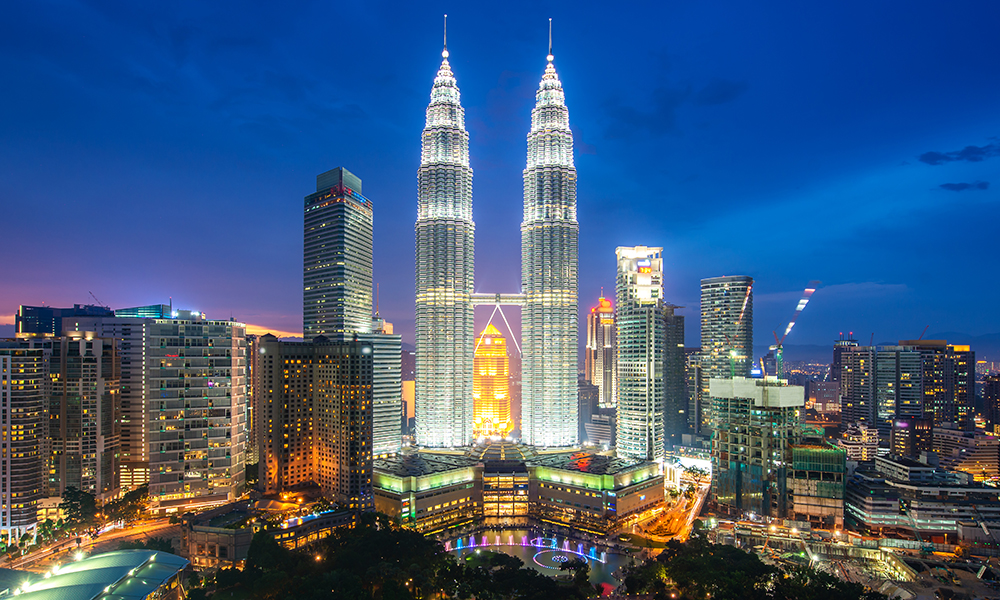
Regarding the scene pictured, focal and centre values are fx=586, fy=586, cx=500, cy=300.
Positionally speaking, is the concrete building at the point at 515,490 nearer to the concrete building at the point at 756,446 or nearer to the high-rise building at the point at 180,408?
the concrete building at the point at 756,446

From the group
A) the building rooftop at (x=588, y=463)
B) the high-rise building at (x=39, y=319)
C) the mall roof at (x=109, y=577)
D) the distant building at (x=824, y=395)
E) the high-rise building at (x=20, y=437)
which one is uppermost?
the high-rise building at (x=39, y=319)

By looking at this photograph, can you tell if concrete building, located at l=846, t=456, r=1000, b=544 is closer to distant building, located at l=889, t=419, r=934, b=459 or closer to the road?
distant building, located at l=889, t=419, r=934, b=459

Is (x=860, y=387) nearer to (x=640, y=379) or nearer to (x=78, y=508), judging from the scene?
(x=640, y=379)

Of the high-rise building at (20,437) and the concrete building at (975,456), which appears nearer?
the high-rise building at (20,437)

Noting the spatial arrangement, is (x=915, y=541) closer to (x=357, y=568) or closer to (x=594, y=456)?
(x=594, y=456)

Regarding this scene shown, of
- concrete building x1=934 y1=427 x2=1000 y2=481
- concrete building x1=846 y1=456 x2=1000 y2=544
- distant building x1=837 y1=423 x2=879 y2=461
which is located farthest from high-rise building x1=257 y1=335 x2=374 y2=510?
concrete building x1=934 y1=427 x2=1000 y2=481

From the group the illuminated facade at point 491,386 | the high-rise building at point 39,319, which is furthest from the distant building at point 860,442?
the high-rise building at point 39,319

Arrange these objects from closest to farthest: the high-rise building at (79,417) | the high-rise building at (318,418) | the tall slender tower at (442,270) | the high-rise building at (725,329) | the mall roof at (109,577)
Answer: the mall roof at (109,577) < the high-rise building at (79,417) < the high-rise building at (318,418) < the tall slender tower at (442,270) < the high-rise building at (725,329)

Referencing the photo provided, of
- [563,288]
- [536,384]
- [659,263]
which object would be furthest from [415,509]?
[659,263]
